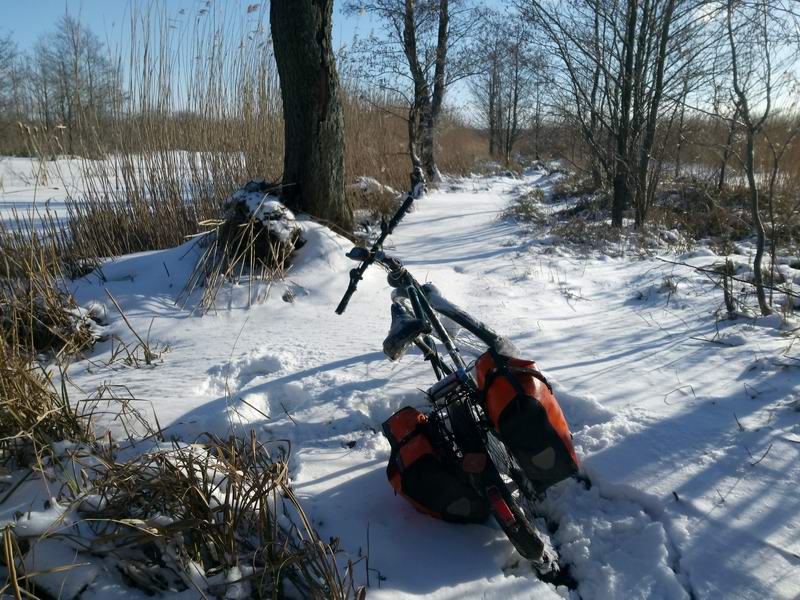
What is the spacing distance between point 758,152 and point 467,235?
5.54 meters

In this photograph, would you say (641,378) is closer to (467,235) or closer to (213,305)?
(213,305)

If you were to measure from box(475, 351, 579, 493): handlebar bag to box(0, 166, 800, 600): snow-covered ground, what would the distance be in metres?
0.37

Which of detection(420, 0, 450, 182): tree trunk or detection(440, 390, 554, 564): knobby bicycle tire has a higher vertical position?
detection(420, 0, 450, 182): tree trunk

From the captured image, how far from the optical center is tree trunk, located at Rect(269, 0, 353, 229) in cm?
373

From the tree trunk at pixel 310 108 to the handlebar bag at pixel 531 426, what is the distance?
312cm

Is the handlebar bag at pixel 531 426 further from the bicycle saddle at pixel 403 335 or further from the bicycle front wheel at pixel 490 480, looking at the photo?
the bicycle saddle at pixel 403 335

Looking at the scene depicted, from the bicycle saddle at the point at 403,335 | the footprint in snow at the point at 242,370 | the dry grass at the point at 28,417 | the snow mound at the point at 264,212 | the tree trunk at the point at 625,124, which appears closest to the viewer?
the bicycle saddle at the point at 403,335

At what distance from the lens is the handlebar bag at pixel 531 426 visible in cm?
136

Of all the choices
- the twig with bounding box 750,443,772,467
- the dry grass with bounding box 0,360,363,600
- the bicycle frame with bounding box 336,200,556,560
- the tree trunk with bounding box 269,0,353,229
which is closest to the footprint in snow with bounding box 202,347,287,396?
the dry grass with bounding box 0,360,363,600

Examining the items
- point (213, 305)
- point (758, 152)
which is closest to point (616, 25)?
point (758, 152)

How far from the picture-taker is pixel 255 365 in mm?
2676

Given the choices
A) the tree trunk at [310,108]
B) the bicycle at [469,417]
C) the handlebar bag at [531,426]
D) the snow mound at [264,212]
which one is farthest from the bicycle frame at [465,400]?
the tree trunk at [310,108]

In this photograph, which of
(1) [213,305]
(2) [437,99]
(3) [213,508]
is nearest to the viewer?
(3) [213,508]

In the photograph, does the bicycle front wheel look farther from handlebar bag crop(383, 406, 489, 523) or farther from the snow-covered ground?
the snow-covered ground
